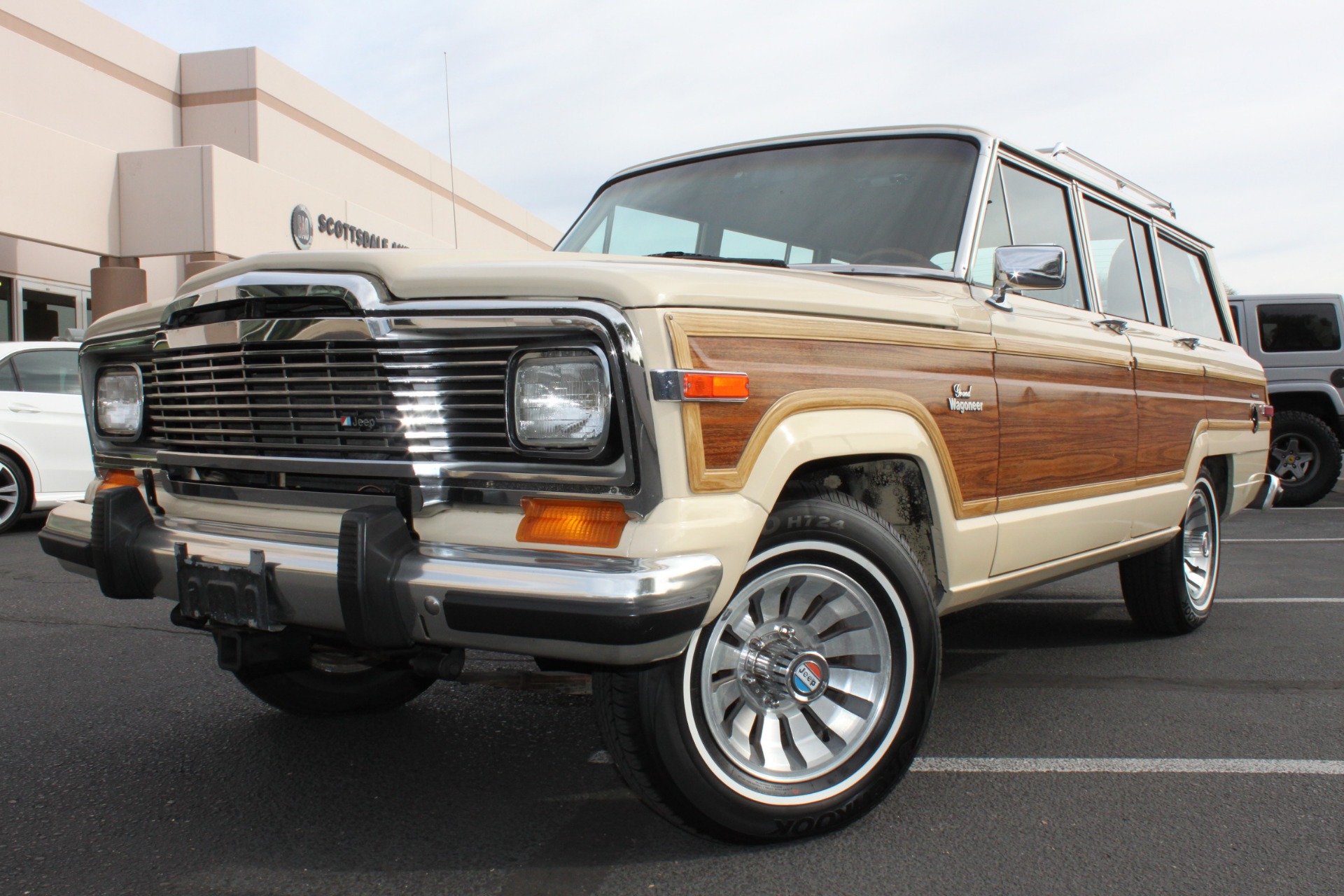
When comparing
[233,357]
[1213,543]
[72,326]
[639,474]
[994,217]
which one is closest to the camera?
[639,474]

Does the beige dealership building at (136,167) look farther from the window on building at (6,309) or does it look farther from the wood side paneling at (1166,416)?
the wood side paneling at (1166,416)

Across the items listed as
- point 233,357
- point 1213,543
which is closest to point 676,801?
point 233,357

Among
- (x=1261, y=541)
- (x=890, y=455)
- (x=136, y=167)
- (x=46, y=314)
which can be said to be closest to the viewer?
(x=890, y=455)

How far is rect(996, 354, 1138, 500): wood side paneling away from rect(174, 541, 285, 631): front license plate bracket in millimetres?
2065

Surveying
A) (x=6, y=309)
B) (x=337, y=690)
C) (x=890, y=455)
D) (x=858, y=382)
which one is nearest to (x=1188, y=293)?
(x=890, y=455)

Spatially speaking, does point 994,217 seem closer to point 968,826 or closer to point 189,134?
point 968,826

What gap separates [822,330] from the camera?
2557 millimetres

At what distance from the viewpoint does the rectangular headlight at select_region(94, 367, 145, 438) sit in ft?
9.78

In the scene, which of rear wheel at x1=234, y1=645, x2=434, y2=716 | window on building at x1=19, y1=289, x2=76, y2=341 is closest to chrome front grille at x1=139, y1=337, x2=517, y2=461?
rear wheel at x1=234, y1=645, x2=434, y2=716

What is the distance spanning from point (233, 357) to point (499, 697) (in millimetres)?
1735

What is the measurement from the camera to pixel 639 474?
214 cm

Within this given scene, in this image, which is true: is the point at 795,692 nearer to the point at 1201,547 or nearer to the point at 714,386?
the point at 714,386

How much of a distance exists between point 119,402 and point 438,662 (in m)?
Result: 1.39

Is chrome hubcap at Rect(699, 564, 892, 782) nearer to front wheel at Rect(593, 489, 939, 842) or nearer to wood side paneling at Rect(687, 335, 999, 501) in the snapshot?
front wheel at Rect(593, 489, 939, 842)
